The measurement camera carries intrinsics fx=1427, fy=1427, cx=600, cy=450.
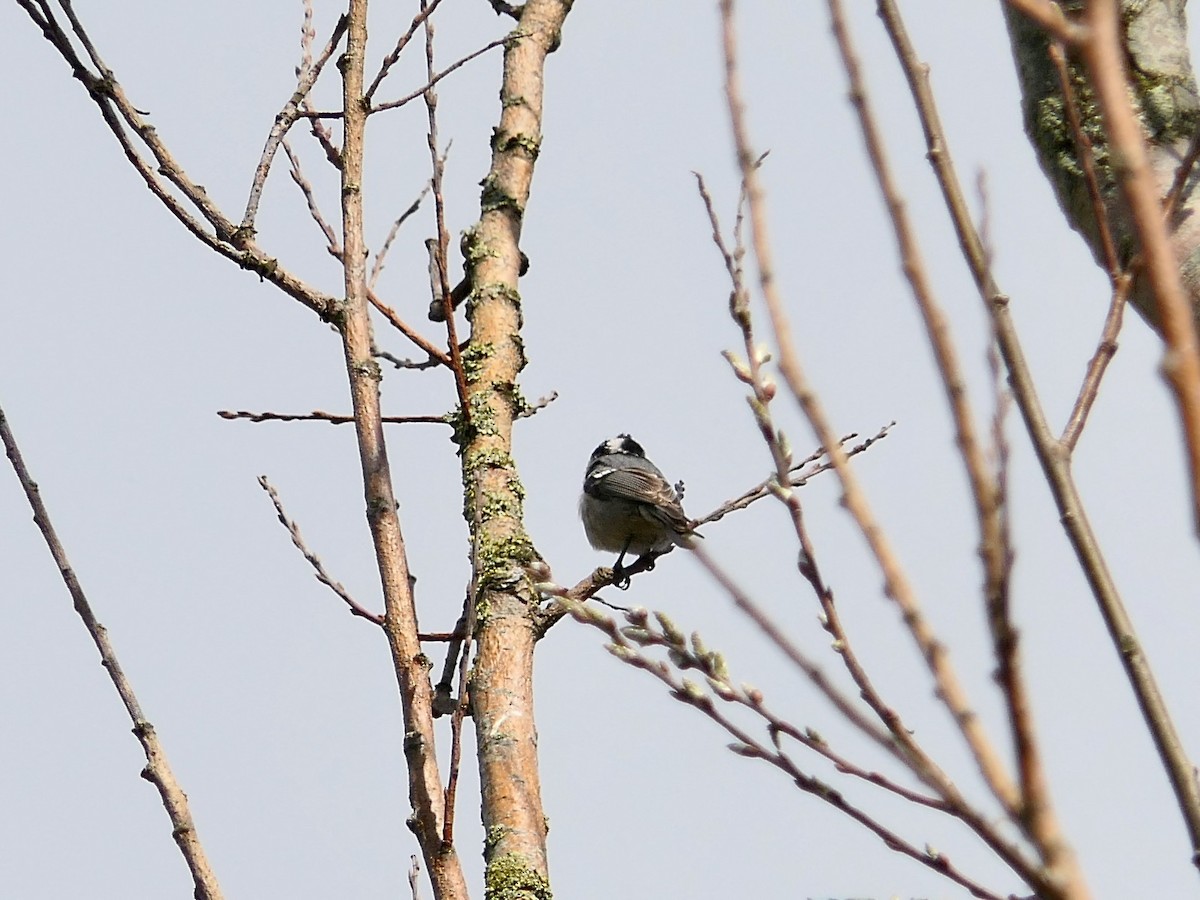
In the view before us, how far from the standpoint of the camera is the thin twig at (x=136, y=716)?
→ 1977 mm

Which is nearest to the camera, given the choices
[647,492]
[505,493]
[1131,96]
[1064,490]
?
[1064,490]

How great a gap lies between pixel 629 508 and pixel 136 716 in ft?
17.6

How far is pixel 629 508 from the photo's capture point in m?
7.36

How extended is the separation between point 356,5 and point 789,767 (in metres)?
2.38

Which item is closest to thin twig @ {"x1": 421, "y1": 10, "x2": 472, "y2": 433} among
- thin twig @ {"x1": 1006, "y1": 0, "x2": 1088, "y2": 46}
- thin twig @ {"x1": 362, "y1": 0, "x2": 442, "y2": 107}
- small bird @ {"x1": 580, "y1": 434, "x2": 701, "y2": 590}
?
thin twig @ {"x1": 362, "y1": 0, "x2": 442, "y2": 107}

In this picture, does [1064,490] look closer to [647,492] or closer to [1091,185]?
[1091,185]

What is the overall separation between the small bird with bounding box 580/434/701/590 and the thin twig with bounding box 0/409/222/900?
197 inches

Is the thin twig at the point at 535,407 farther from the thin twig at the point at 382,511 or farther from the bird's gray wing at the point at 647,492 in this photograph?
the bird's gray wing at the point at 647,492

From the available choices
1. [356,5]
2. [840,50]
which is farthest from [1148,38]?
[356,5]

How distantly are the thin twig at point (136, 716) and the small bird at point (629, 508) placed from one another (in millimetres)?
5011

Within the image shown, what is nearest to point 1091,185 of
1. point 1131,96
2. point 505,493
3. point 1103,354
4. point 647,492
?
point 1103,354

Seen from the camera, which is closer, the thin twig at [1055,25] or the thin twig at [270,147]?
the thin twig at [1055,25]

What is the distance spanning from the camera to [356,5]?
307 cm

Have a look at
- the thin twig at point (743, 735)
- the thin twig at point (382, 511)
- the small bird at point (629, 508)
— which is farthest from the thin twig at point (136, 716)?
the small bird at point (629, 508)
